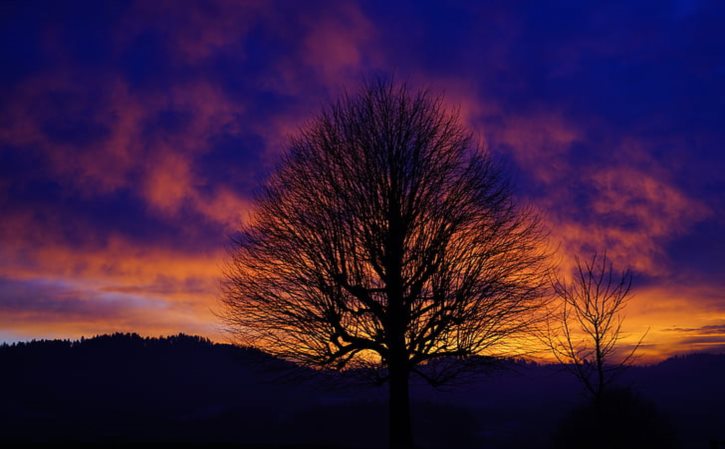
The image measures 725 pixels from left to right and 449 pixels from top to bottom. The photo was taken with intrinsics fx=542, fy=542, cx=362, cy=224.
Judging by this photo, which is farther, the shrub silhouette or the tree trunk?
the shrub silhouette

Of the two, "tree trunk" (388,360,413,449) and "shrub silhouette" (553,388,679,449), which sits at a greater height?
"tree trunk" (388,360,413,449)

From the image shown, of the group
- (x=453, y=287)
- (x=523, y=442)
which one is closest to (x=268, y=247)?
(x=453, y=287)

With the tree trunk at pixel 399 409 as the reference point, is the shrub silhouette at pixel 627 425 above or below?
below

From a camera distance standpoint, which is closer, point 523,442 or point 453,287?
point 453,287

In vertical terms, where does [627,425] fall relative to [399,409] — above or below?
below

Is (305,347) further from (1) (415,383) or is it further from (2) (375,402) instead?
(2) (375,402)

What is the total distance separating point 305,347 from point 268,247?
4229 millimetres

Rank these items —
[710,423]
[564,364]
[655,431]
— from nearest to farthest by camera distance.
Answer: [564,364]
[655,431]
[710,423]

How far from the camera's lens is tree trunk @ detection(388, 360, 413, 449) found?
61.0 ft

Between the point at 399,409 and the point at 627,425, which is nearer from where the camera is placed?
the point at 399,409

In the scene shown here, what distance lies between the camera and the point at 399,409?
62.0ft

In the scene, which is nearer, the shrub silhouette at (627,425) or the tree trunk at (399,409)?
the tree trunk at (399,409)

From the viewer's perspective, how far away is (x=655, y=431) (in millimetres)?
49188

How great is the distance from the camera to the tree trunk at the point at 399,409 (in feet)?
61.0
